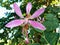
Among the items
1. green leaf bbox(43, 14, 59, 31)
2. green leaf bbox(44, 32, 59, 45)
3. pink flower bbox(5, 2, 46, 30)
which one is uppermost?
pink flower bbox(5, 2, 46, 30)

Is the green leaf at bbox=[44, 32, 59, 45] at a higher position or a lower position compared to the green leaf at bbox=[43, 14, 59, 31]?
lower

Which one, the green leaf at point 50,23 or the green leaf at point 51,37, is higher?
the green leaf at point 50,23

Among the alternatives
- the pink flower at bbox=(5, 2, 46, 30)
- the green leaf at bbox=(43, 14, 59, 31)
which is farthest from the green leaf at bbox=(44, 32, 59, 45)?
the pink flower at bbox=(5, 2, 46, 30)

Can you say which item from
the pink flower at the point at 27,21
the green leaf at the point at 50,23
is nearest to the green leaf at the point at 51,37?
the green leaf at the point at 50,23

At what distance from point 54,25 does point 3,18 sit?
44.2 inches

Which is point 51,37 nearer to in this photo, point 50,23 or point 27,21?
point 50,23

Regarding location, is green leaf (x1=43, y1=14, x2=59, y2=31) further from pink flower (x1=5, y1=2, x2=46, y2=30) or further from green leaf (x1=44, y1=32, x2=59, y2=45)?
pink flower (x1=5, y1=2, x2=46, y2=30)

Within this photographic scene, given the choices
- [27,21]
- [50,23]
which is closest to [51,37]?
[50,23]

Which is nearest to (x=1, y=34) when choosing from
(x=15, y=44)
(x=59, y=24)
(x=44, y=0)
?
(x=44, y=0)

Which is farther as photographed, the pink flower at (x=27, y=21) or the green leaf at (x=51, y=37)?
the green leaf at (x=51, y=37)

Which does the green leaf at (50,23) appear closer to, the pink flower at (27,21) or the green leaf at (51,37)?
the green leaf at (51,37)

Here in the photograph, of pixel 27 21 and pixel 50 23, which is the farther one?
pixel 50 23

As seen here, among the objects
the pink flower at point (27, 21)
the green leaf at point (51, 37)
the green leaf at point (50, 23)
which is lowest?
the green leaf at point (51, 37)

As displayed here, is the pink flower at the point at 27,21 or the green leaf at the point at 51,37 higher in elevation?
the pink flower at the point at 27,21
